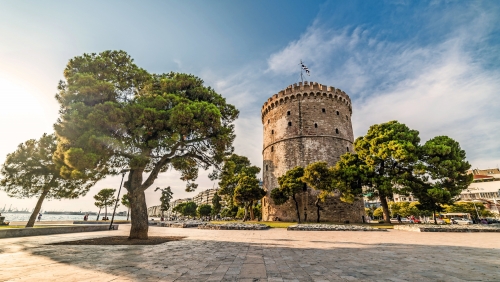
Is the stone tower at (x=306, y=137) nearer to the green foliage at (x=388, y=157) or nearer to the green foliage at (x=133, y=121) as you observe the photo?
the green foliage at (x=388, y=157)

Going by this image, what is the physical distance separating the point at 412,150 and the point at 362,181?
5.71 m

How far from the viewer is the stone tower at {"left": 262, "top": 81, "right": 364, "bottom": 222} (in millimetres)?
30969

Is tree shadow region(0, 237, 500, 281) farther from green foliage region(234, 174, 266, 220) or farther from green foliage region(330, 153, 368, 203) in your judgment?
green foliage region(234, 174, 266, 220)

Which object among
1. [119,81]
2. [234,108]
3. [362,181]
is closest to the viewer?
[119,81]

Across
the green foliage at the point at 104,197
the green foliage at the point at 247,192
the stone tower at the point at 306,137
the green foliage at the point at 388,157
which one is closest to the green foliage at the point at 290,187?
the stone tower at the point at 306,137

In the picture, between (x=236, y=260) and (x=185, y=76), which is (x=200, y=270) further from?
(x=185, y=76)

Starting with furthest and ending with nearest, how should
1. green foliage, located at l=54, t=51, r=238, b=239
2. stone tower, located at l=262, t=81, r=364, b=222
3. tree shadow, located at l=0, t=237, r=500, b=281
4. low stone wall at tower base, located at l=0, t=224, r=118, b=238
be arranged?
stone tower, located at l=262, t=81, r=364, b=222
low stone wall at tower base, located at l=0, t=224, r=118, b=238
green foliage, located at l=54, t=51, r=238, b=239
tree shadow, located at l=0, t=237, r=500, b=281

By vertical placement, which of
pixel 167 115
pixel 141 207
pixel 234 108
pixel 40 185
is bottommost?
pixel 141 207

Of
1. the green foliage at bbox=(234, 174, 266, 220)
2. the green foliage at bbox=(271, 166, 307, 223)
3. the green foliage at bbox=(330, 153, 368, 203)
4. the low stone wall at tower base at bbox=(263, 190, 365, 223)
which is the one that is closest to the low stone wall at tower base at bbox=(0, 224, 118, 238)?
the green foliage at bbox=(234, 174, 266, 220)

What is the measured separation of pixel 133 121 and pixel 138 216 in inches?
191

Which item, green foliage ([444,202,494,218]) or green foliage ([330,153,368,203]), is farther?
green foliage ([444,202,494,218])

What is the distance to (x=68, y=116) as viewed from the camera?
9742 millimetres

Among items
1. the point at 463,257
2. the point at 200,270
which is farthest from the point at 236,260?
the point at 463,257

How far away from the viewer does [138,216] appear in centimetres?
1135
